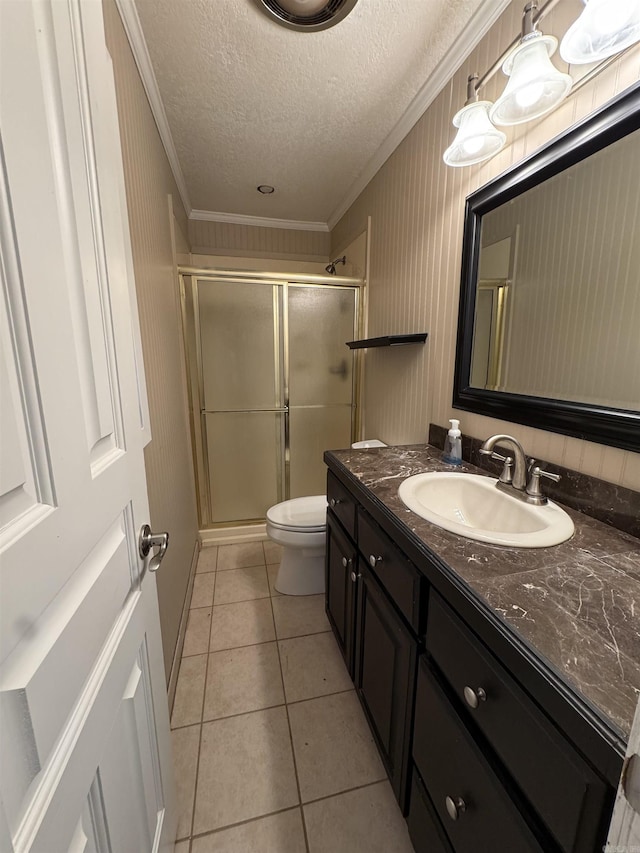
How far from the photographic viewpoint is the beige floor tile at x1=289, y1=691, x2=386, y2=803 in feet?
3.60

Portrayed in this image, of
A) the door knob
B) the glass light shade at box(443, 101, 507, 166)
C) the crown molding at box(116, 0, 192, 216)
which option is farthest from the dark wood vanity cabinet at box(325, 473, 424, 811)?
the crown molding at box(116, 0, 192, 216)

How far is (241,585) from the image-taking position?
2049 mm

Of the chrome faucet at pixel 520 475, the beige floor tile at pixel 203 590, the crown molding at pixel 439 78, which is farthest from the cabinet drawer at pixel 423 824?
the crown molding at pixel 439 78

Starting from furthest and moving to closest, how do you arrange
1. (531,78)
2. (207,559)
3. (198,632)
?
(207,559), (198,632), (531,78)

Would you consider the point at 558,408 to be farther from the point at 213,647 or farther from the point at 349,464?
the point at 213,647

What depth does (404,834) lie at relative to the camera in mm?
979

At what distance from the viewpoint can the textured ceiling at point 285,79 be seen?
117 centimetres

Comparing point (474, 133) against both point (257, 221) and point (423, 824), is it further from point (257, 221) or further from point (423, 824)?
point (257, 221)

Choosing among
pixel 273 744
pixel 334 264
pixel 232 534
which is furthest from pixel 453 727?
pixel 334 264

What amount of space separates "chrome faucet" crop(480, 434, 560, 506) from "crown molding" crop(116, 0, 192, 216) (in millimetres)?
1787

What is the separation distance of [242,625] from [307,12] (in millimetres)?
2493

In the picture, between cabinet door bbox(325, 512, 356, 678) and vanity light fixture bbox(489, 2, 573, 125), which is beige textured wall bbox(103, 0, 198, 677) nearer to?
cabinet door bbox(325, 512, 356, 678)

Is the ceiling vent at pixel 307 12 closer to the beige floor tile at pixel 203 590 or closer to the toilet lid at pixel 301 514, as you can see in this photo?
the toilet lid at pixel 301 514

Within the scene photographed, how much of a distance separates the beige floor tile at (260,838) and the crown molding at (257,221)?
3.36 metres
